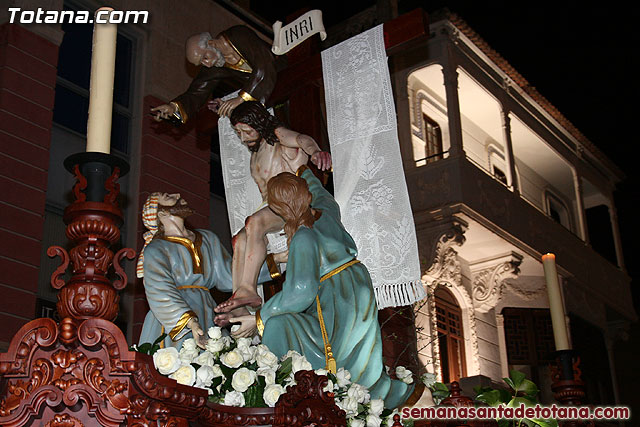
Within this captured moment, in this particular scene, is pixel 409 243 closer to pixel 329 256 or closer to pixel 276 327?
pixel 329 256

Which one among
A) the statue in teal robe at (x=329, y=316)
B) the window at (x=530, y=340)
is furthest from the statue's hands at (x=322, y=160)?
the window at (x=530, y=340)

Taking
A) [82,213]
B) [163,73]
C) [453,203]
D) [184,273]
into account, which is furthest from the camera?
[453,203]

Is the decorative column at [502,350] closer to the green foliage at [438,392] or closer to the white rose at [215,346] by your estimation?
the green foliage at [438,392]

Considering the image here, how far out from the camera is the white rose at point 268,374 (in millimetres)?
2508

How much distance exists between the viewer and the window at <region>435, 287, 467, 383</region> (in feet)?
41.9

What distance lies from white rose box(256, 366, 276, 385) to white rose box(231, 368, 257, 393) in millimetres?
62

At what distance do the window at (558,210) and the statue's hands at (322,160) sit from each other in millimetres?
14027

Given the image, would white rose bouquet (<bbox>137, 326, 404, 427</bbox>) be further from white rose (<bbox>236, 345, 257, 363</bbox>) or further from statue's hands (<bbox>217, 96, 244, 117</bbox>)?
statue's hands (<bbox>217, 96, 244, 117</bbox>)

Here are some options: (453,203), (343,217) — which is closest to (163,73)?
(453,203)

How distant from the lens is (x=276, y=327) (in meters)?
3.16

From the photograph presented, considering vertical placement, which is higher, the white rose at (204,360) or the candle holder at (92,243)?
the candle holder at (92,243)

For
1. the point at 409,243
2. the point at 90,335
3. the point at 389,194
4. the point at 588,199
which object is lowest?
the point at 90,335

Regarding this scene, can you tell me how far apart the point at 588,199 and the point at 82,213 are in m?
17.1

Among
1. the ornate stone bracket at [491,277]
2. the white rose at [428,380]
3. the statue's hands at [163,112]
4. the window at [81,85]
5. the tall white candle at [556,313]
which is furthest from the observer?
the ornate stone bracket at [491,277]
